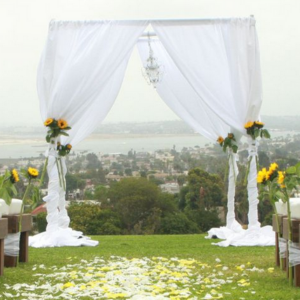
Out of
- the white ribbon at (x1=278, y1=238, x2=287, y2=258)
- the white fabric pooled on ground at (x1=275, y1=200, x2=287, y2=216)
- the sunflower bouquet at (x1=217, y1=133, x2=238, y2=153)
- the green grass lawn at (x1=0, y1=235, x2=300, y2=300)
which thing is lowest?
the green grass lawn at (x1=0, y1=235, x2=300, y2=300)

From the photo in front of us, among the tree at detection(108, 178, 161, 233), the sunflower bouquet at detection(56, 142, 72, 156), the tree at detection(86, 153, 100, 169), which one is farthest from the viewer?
the tree at detection(86, 153, 100, 169)

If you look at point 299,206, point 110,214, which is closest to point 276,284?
point 299,206

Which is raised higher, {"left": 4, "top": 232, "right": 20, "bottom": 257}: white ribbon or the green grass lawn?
{"left": 4, "top": 232, "right": 20, "bottom": 257}: white ribbon

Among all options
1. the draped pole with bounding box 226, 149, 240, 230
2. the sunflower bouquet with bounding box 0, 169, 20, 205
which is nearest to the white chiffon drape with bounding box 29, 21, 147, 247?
the draped pole with bounding box 226, 149, 240, 230

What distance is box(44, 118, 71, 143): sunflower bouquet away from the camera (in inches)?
233

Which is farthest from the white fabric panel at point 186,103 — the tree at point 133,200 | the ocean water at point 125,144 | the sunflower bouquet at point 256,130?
the ocean water at point 125,144

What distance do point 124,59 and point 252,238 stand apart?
2.23m

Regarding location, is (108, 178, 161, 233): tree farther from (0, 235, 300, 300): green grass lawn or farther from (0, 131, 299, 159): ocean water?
(0, 235, 300, 300): green grass lawn

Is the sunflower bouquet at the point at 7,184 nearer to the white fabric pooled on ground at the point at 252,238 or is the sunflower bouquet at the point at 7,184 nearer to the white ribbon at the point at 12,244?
the white ribbon at the point at 12,244

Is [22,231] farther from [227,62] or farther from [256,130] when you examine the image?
[227,62]

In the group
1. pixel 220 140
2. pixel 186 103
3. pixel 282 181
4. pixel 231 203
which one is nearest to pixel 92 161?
pixel 186 103

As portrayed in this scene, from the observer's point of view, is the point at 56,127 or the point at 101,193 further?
the point at 101,193

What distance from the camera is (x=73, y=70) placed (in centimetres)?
597

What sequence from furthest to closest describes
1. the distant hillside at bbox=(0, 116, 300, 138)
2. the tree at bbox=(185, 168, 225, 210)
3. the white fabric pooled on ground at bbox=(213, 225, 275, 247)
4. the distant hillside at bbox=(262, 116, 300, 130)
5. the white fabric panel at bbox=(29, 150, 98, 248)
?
the distant hillside at bbox=(0, 116, 300, 138), the distant hillside at bbox=(262, 116, 300, 130), the tree at bbox=(185, 168, 225, 210), the white fabric panel at bbox=(29, 150, 98, 248), the white fabric pooled on ground at bbox=(213, 225, 275, 247)
